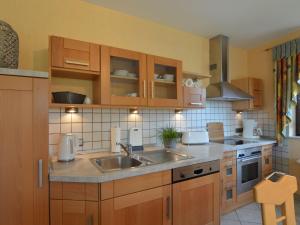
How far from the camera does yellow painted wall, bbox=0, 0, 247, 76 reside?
1.66m

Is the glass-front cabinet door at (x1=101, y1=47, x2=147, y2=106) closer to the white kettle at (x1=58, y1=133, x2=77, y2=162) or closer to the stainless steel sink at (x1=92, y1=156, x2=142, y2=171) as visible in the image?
the white kettle at (x1=58, y1=133, x2=77, y2=162)

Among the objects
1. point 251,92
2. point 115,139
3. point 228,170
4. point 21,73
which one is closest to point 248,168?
point 228,170

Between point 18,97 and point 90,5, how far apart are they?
1.29 meters

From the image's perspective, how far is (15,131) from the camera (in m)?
1.17

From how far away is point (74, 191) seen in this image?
127 cm

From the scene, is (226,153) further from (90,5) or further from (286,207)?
(90,5)

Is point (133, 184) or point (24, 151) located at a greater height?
point (24, 151)

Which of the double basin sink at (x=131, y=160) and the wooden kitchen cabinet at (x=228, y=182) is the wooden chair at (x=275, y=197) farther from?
the wooden kitchen cabinet at (x=228, y=182)

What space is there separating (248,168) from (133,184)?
6.02ft

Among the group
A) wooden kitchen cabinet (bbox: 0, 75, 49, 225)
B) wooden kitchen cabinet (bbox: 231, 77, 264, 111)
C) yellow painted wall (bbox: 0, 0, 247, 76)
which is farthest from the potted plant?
wooden kitchen cabinet (bbox: 231, 77, 264, 111)

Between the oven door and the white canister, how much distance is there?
150cm

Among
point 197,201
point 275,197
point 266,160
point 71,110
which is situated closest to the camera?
point 275,197

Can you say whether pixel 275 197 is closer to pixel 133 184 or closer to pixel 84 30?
pixel 133 184

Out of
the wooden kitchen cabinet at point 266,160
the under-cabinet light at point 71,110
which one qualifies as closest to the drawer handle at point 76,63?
the under-cabinet light at point 71,110
